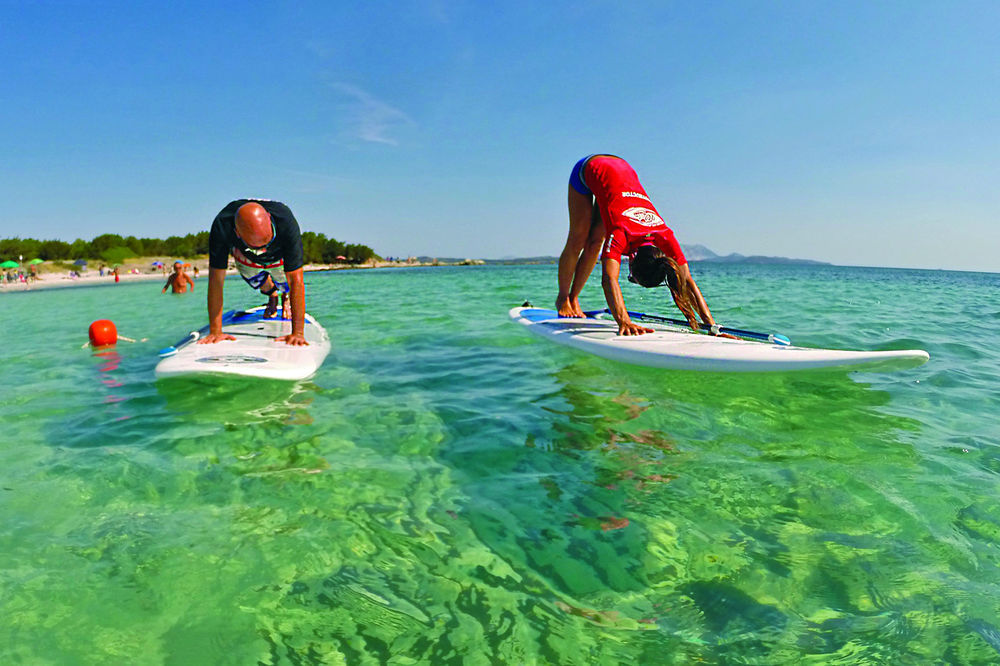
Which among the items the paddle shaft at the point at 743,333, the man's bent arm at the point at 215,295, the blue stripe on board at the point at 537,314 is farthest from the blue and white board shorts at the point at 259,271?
the paddle shaft at the point at 743,333

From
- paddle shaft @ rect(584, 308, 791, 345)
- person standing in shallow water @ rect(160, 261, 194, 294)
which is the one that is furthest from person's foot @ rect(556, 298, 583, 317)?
person standing in shallow water @ rect(160, 261, 194, 294)

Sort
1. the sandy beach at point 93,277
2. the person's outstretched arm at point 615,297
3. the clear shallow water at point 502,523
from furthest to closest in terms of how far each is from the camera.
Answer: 1. the sandy beach at point 93,277
2. the person's outstretched arm at point 615,297
3. the clear shallow water at point 502,523

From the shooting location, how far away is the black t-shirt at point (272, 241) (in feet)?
19.5

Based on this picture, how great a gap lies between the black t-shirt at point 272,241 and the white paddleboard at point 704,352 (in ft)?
11.6

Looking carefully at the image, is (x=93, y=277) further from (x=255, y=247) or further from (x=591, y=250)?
(x=591, y=250)

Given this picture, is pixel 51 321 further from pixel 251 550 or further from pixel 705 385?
pixel 705 385

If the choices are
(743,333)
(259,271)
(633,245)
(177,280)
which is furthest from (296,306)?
(177,280)

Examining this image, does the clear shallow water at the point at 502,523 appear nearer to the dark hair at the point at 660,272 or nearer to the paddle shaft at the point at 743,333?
the paddle shaft at the point at 743,333

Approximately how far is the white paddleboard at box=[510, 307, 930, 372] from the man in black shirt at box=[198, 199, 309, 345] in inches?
135

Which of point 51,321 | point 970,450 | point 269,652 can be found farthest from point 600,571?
point 51,321

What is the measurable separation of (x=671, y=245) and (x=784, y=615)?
16.8 feet

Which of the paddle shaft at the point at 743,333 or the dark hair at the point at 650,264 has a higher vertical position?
the dark hair at the point at 650,264

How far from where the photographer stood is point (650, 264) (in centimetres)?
663

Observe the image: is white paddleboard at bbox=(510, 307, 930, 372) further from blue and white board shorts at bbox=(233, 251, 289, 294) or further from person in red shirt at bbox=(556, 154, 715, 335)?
blue and white board shorts at bbox=(233, 251, 289, 294)
